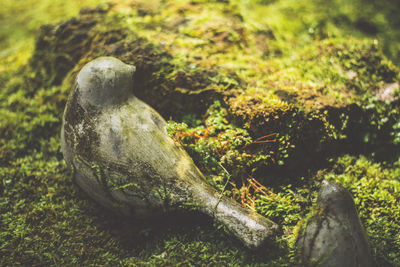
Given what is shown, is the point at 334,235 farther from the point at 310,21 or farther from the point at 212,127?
the point at 310,21

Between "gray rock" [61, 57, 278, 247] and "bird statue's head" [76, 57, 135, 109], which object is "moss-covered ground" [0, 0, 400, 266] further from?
"bird statue's head" [76, 57, 135, 109]

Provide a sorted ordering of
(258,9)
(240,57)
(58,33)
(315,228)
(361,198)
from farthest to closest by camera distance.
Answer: (258,9)
(58,33)
(240,57)
(361,198)
(315,228)

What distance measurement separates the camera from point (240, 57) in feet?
13.3

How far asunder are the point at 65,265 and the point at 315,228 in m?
2.45

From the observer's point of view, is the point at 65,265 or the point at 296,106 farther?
the point at 296,106

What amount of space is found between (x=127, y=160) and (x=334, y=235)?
6.89ft

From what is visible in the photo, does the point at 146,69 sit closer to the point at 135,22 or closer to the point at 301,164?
the point at 135,22

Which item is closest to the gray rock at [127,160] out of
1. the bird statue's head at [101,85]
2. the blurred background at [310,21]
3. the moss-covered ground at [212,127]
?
the bird statue's head at [101,85]

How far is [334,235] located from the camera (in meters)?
2.37

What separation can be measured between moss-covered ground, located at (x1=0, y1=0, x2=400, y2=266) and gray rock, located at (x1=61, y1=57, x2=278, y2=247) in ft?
0.71

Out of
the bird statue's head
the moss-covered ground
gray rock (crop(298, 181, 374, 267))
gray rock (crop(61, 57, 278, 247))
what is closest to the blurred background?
the moss-covered ground

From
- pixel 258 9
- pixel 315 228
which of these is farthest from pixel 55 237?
pixel 258 9

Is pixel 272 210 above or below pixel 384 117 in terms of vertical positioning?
below

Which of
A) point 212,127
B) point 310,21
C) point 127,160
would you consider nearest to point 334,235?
point 212,127
